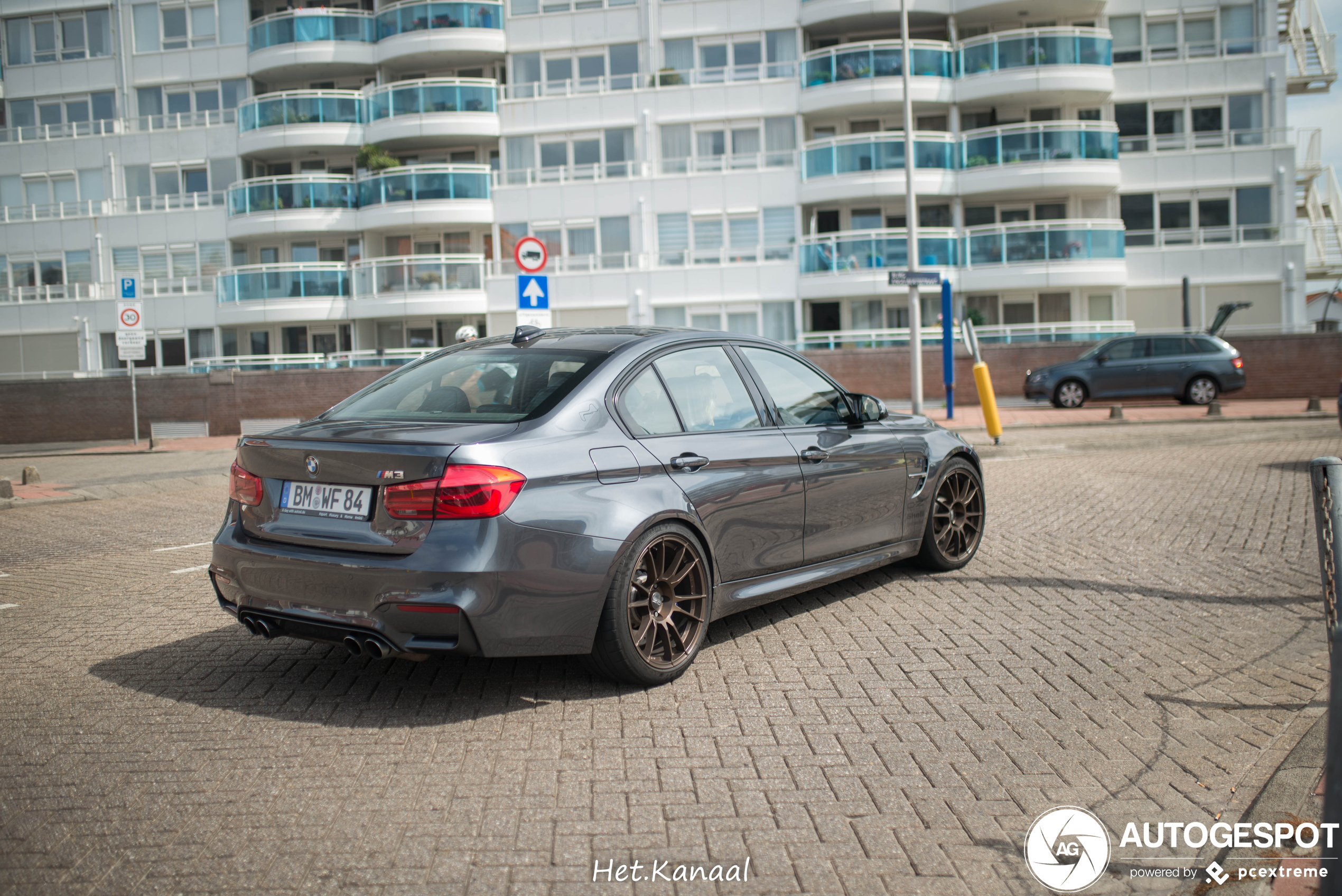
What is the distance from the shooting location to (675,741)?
408 cm

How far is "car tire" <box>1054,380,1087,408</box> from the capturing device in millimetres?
25688

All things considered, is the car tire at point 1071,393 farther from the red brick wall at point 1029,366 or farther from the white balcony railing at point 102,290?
the white balcony railing at point 102,290

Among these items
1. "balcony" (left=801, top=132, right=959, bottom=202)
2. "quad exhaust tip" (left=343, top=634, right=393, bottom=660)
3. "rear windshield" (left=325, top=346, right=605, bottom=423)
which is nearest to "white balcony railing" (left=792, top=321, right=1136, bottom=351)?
"balcony" (left=801, top=132, right=959, bottom=202)

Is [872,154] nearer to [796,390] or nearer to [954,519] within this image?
[954,519]

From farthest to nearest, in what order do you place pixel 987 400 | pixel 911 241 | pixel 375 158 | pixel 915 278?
1. pixel 375 158
2. pixel 911 241
3. pixel 915 278
4. pixel 987 400

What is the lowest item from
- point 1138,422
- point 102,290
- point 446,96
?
point 1138,422

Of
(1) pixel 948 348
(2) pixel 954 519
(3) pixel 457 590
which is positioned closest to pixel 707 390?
(3) pixel 457 590

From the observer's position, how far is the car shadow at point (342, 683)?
447 centimetres

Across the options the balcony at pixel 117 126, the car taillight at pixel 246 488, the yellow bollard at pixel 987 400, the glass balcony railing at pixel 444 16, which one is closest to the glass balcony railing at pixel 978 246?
the glass balcony railing at pixel 444 16

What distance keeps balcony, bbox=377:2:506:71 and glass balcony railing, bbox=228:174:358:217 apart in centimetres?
478

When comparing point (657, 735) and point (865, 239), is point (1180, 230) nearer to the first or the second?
point (865, 239)

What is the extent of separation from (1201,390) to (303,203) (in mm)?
29184

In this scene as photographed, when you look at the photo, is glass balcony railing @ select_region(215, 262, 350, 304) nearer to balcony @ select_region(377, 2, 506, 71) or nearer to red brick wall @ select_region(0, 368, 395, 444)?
red brick wall @ select_region(0, 368, 395, 444)

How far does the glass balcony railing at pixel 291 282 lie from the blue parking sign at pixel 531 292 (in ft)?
83.1
